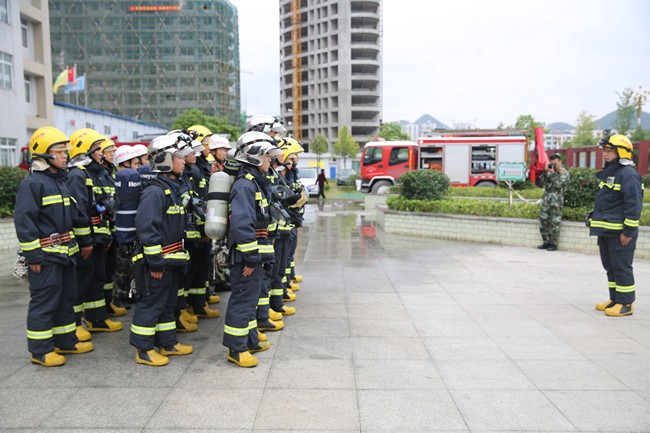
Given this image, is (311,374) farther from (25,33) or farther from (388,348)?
(25,33)

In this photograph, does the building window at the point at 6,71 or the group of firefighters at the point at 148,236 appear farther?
the building window at the point at 6,71

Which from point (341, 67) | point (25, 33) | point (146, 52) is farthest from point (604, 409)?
point (341, 67)

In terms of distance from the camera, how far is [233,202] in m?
4.75

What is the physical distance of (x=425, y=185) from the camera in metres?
14.1

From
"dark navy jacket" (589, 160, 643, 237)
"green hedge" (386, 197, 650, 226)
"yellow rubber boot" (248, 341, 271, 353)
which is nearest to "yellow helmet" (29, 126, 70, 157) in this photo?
"yellow rubber boot" (248, 341, 271, 353)

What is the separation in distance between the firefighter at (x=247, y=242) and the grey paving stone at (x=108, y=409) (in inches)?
31.9

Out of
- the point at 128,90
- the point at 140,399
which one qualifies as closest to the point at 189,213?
the point at 140,399

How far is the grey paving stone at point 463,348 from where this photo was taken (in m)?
5.07

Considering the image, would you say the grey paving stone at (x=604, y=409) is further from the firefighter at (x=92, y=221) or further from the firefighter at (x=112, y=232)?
the firefighter at (x=112, y=232)

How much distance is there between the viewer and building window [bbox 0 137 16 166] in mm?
22609

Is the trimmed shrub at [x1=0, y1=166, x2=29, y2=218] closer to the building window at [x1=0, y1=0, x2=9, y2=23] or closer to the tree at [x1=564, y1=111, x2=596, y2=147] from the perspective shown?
the building window at [x1=0, y1=0, x2=9, y2=23]

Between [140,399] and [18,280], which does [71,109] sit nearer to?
[18,280]

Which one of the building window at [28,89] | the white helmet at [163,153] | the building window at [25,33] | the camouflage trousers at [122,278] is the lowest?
the camouflage trousers at [122,278]

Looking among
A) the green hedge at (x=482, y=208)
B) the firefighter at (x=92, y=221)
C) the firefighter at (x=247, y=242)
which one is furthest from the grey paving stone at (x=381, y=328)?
the green hedge at (x=482, y=208)
